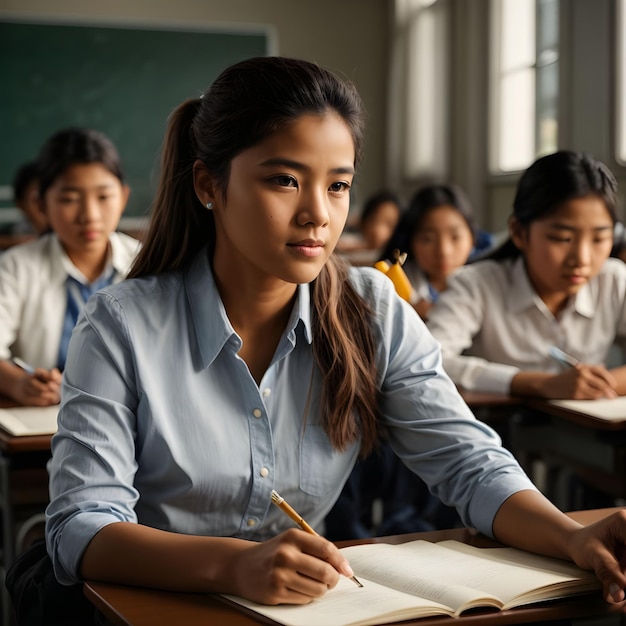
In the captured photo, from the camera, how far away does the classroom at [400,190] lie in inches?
53.5

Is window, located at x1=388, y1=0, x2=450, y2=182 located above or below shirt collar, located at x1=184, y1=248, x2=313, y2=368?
above

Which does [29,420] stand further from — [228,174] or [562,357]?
[562,357]

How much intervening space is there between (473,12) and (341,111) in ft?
17.5

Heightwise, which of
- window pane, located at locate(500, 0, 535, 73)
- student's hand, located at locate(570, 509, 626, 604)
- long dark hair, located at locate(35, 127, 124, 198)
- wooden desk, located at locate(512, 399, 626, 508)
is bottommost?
wooden desk, located at locate(512, 399, 626, 508)

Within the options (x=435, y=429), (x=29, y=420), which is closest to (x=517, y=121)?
(x=29, y=420)

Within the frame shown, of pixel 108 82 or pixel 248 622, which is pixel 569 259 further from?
pixel 108 82

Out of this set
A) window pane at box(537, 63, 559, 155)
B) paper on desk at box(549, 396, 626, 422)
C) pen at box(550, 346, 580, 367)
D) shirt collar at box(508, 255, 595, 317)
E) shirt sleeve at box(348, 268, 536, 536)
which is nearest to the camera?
shirt sleeve at box(348, 268, 536, 536)

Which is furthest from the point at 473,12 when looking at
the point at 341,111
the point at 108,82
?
the point at 341,111

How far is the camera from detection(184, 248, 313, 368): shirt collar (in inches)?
51.7

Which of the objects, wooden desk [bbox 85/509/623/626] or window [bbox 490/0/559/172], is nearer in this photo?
wooden desk [bbox 85/509/623/626]

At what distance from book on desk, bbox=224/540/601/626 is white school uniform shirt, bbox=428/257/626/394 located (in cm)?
153

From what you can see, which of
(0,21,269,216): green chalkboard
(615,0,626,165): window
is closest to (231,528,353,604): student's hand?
(615,0,626,165): window

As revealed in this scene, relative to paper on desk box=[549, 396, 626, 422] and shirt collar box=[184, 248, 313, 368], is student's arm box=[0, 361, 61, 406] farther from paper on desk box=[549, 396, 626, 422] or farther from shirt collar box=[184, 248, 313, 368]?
paper on desk box=[549, 396, 626, 422]

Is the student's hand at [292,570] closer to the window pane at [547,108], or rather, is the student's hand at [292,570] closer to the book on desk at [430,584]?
the book on desk at [430,584]
